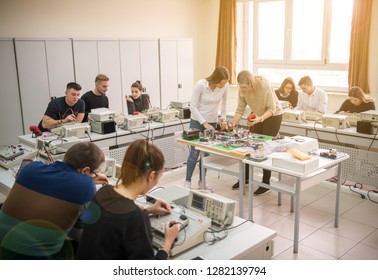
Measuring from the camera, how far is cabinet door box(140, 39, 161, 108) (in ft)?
22.5

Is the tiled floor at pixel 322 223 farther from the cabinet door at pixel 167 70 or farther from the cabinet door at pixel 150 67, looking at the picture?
the cabinet door at pixel 167 70

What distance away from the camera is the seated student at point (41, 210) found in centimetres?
191

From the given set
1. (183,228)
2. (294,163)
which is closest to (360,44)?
(294,163)

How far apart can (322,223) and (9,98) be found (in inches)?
173

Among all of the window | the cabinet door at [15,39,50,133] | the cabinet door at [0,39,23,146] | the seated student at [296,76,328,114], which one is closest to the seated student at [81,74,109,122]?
the cabinet door at [15,39,50,133]

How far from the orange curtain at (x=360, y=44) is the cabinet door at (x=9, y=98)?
5.05m

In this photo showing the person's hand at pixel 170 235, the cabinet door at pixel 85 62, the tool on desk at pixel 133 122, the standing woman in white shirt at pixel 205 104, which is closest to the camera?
the person's hand at pixel 170 235

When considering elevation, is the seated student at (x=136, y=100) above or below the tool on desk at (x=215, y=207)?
above

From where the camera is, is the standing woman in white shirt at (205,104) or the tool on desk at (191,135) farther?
the standing woman in white shirt at (205,104)

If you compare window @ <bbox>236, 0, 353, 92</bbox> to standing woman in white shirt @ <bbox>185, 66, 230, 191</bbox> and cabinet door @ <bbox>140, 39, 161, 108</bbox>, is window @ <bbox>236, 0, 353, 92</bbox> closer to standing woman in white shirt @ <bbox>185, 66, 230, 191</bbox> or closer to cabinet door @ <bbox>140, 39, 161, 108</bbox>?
cabinet door @ <bbox>140, 39, 161, 108</bbox>

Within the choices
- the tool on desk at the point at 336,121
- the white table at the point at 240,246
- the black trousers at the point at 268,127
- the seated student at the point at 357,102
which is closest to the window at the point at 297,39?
the seated student at the point at 357,102

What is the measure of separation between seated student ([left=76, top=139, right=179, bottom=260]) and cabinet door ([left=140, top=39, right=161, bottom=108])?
17.3 feet

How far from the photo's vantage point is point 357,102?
16.3 ft
